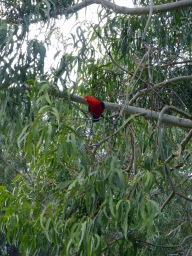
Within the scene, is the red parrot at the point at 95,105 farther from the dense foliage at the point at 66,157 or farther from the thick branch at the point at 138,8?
the thick branch at the point at 138,8

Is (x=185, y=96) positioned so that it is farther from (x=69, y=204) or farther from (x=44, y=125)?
(x=44, y=125)

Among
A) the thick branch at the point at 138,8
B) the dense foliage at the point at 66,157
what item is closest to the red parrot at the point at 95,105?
the dense foliage at the point at 66,157

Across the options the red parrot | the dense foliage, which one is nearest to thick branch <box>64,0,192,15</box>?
the dense foliage

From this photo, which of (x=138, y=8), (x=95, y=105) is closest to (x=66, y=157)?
(x=95, y=105)

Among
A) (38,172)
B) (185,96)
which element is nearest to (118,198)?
(38,172)

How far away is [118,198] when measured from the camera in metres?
1.20

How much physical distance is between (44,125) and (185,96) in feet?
4.98

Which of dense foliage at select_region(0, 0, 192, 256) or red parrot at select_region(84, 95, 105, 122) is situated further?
red parrot at select_region(84, 95, 105, 122)

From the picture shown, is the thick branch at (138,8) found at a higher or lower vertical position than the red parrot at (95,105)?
higher

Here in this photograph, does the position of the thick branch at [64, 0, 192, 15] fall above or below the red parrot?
above

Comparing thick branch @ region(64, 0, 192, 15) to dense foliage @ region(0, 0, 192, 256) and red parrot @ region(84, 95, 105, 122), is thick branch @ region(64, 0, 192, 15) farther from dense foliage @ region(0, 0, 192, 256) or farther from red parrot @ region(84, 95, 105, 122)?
red parrot @ region(84, 95, 105, 122)

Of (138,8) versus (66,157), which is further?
(138,8)

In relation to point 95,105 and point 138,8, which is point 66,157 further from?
point 138,8

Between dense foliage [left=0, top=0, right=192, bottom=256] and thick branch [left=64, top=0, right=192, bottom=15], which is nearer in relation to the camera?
dense foliage [left=0, top=0, right=192, bottom=256]
